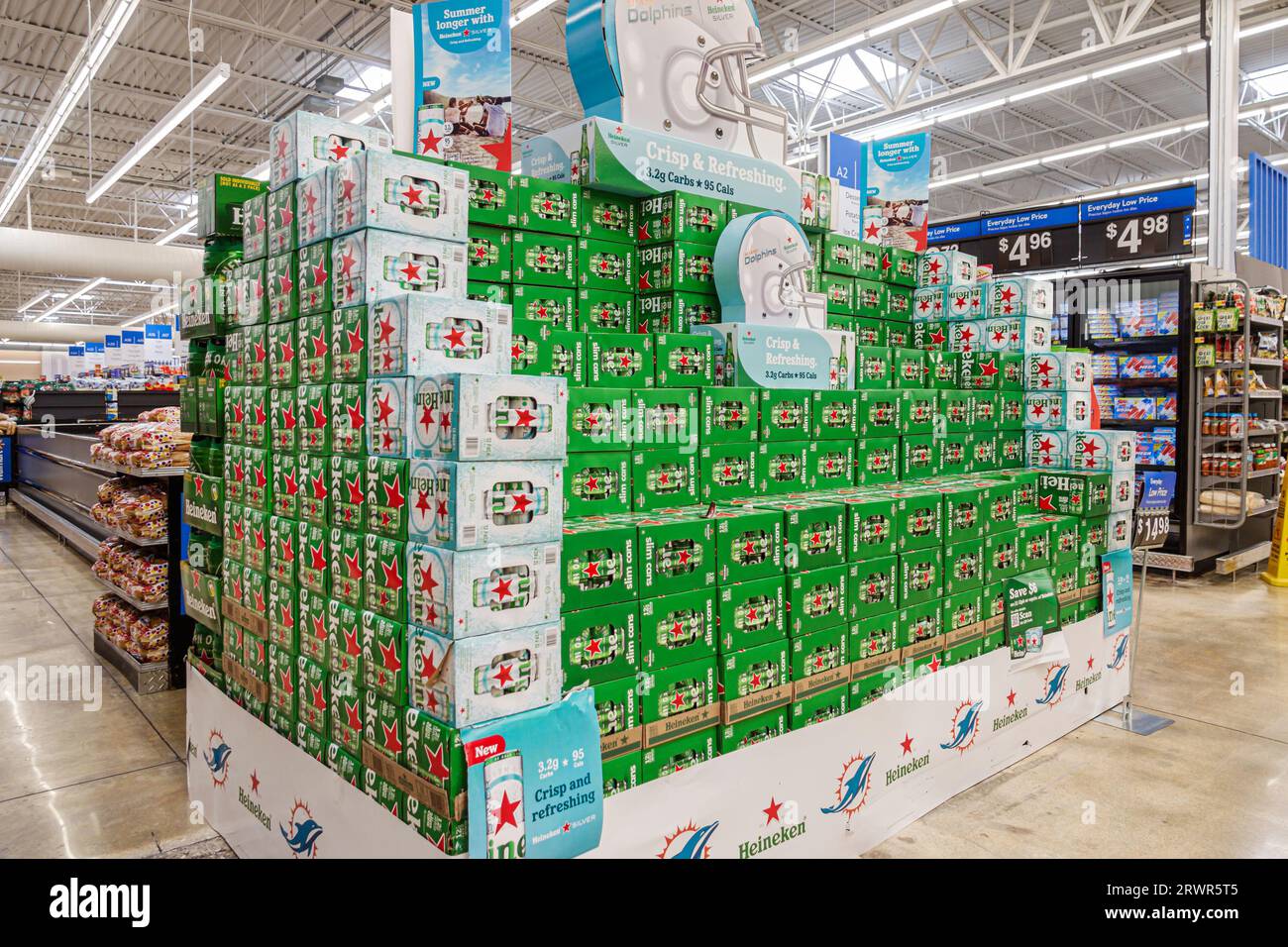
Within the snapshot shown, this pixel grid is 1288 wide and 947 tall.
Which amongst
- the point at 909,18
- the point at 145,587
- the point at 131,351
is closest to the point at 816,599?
the point at 145,587

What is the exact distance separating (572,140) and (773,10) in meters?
9.01

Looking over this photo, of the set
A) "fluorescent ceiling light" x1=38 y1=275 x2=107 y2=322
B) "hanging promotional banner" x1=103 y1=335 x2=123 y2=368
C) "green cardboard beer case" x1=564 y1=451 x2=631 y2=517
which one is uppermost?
"fluorescent ceiling light" x1=38 y1=275 x2=107 y2=322

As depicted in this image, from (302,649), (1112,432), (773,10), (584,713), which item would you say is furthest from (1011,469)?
(773,10)

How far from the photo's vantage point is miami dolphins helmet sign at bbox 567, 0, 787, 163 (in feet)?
11.6

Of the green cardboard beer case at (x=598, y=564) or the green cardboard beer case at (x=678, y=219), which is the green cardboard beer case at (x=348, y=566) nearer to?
the green cardboard beer case at (x=598, y=564)

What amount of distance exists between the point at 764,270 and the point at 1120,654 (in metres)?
2.86

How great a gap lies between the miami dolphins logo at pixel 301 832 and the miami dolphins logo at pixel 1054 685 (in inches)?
122

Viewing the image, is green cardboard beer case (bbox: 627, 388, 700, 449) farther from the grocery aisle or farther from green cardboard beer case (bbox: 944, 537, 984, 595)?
the grocery aisle

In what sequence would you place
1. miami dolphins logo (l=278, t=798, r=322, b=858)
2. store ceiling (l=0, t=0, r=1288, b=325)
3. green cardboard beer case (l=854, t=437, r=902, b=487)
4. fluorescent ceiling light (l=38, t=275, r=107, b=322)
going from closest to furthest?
miami dolphins logo (l=278, t=798, r=322, b=858), green cardboard beer case (l=854, t=437, r=902, b=487), store ceiling (l=0, t=0, r=1288, b=325), fluorescent ceiling light (l=38, t=275, r=107, b=322)

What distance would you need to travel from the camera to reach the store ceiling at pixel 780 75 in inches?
420

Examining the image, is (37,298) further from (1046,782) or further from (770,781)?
(1046,782)

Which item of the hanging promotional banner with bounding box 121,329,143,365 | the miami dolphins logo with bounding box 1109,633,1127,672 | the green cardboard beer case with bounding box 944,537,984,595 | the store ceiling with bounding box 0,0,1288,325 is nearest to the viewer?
the green cardboard beer case with bounding box 944,537,984,595

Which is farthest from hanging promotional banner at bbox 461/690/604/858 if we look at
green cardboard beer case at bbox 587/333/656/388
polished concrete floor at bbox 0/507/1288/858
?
polished concrete floor at bbox 0/507/1288/858

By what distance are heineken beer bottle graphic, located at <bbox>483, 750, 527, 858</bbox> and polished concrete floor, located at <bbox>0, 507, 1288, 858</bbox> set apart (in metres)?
1.58
